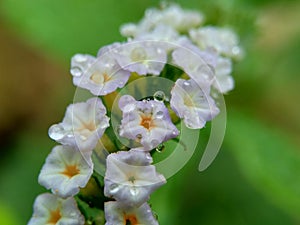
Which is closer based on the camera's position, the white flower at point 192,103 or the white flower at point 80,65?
the white flower at point 192,103

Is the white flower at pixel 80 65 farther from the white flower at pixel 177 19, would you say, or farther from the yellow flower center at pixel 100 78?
the white flower at pixel 177 19

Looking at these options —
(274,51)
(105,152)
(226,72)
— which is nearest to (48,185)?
(105,152)

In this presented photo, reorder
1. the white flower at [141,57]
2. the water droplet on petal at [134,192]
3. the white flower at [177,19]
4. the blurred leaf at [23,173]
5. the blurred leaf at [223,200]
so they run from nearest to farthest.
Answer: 1. the water droplet on petal at [134,192]
2. the white flower at [141,57]
3. the white flower at [177,19]
4. the blurred leaf at [223,200]
5. the blurred leaf at [23,173]

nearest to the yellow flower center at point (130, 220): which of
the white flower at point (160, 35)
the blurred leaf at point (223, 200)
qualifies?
the white flower at point (160, 35)

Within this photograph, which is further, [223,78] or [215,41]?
[215,41]

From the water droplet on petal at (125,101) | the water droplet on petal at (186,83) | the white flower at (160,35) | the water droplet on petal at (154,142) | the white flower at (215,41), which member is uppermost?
the white flower at (215,41)

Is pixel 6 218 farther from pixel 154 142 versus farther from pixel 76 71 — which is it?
pixel 154 142

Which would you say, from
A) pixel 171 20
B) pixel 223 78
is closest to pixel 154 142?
pixel 223 78
